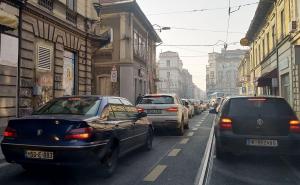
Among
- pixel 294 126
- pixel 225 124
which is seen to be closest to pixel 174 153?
pixel 225 124

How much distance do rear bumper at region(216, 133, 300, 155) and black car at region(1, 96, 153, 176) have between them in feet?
7.67

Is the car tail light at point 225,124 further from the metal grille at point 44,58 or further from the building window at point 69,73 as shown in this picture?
the building window at point 69,73

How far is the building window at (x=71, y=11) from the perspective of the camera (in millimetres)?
17266

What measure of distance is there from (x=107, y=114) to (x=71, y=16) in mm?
12078

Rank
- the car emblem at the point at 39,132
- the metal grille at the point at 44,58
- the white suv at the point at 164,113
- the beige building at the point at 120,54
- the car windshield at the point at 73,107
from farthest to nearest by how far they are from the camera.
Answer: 1. the beige building at the point at 120,54
2. the metal grille at the point at 44,58
3. the white suv at the point at 164,113
4. the car windshield at the point at 73,107
5. the car emblem at the point at 39,132

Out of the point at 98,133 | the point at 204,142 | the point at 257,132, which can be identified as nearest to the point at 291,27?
the point at 204,142

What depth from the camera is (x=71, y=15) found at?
57.9 ft

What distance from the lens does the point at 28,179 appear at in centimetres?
612

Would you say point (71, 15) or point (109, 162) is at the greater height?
point (71, 15)

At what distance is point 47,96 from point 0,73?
3.27 meters

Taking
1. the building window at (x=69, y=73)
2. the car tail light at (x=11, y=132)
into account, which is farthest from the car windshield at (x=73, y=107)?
the building window at (x=69, y=73)

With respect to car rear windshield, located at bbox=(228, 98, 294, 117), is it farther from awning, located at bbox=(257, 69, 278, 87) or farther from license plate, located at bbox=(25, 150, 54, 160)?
awning, located at bbox=(257, 69, 278, 87)

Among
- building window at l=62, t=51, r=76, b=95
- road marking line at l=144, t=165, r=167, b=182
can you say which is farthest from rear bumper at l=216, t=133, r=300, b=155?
building window at l=62, t=51, r=76, b=95

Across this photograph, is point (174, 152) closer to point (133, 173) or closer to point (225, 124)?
point (225, 124)
